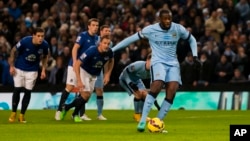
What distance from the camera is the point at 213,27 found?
29.3m

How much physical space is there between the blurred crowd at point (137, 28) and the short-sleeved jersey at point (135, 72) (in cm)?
603

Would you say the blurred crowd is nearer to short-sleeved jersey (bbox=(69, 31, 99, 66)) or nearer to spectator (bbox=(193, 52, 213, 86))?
spectator (bbox=(193, 52, 213, 86))

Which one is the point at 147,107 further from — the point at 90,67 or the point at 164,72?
the point at 90,67

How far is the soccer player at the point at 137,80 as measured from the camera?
2078cm

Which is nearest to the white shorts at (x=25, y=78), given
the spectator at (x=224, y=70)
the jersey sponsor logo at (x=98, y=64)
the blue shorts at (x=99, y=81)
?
the jersey sponsor logo at (x=98, y=64)

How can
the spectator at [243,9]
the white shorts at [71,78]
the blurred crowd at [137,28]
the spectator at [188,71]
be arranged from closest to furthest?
1. the white shorts at [71,78]
2. the spectator at [188,71]
3. the blurred crowd at [137,28]
4. the spectator at [243,9]

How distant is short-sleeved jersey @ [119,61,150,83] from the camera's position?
819 inches

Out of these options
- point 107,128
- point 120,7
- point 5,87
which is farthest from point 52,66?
point 107,128

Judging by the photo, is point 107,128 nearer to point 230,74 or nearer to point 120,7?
point 230,74

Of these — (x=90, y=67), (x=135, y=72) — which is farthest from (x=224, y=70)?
(x=90, y=67)

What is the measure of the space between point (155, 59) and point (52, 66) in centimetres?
1424

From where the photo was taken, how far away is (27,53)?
65.2 ft

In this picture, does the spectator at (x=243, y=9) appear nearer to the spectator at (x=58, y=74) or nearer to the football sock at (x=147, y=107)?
the spectator at (x=58, y=74)

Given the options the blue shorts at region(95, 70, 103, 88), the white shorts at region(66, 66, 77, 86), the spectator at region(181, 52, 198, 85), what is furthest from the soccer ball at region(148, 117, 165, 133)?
the spectator at region(181, 52, 198, 85)
